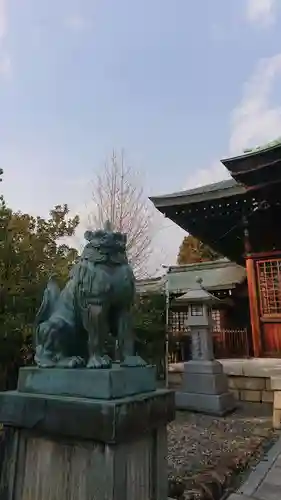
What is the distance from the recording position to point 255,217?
32.6ft

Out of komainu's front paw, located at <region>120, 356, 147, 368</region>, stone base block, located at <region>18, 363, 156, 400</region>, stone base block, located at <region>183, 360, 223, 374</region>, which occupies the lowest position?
stone base block, located at <region>183, 360, 223, 374</region>

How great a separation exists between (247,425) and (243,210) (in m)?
5.83

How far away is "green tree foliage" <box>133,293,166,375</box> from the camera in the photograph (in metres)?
7.80

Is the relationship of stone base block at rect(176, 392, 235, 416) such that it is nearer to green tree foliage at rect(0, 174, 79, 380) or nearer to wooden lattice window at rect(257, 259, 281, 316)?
green tree foliage at rect(0, 174, 79, 380)

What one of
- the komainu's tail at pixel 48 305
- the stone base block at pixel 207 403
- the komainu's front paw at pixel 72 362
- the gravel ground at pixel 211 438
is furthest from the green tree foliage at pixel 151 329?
the komainu's front paw at pixel 72 362

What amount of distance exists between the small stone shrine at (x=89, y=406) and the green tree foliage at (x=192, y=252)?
22933mm

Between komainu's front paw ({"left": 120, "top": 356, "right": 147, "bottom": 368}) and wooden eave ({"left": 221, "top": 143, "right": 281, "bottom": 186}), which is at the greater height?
wooden eave ({"left": 221, "top": 143, "right": 281, "bottom": 186})

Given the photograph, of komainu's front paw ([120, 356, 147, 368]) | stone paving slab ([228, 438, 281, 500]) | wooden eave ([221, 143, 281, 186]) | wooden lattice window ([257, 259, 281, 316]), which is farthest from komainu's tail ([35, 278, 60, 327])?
wooden lattice window ([257, 259, 281, 316])

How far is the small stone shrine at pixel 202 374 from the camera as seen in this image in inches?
240

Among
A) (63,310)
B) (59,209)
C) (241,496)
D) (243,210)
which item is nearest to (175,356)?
(243,210)

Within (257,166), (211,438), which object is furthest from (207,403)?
(257,166)

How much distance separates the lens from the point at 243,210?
32.0ft

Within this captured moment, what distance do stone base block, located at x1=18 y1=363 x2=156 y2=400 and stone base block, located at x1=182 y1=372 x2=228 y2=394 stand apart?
4.35 meters

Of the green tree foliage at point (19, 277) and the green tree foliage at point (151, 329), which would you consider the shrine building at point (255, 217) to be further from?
the green tree foliage at point (19, 277)
